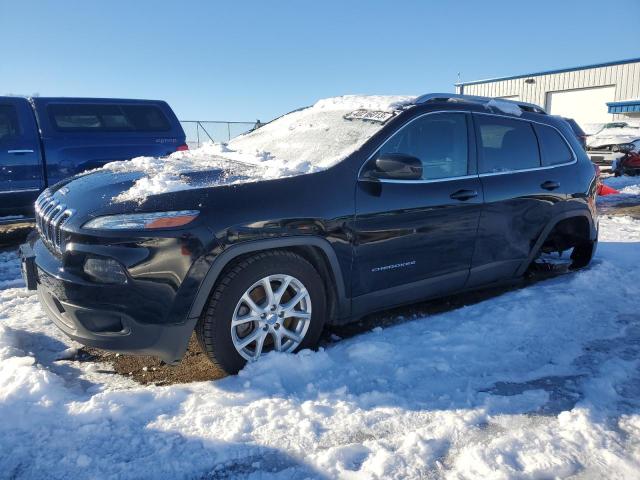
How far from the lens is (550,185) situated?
428 centimetres

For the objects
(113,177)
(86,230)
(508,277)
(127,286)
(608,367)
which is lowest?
(608,367)

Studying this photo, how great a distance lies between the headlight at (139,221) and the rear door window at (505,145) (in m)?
2.42

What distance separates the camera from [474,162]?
384cm

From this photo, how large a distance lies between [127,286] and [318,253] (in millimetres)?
1125

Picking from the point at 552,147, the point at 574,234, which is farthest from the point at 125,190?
the point at 574,234

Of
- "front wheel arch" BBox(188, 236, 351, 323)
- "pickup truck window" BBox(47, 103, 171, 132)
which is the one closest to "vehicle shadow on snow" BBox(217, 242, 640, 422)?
"front wheel arch" BBox(188, 236, 351, 323)

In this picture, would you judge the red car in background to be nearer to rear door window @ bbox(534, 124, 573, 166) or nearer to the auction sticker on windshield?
rear door window @ bbox(534, 124, 573, 166)

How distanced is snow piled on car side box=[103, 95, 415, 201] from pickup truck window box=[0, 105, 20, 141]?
3378 mm

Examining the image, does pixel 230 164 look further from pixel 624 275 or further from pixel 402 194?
pixel 624 275

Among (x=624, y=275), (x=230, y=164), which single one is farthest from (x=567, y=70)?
(x=230, y=164)

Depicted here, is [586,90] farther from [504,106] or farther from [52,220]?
[52,220]

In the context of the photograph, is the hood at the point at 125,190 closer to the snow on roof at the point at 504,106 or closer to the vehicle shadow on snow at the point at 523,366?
the vehicle shadow on snow at the point at 523,366

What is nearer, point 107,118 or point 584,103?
point 107,118

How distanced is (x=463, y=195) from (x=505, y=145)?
0.81 metres
